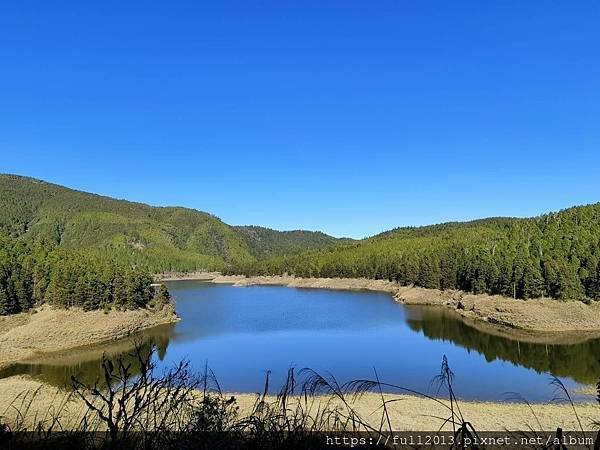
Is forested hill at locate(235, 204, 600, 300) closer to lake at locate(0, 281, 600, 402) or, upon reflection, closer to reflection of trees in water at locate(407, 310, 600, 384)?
lake at locate(0, 281, 600, 402)

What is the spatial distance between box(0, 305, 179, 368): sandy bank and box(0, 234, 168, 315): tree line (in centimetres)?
143

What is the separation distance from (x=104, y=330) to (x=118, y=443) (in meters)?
51.8

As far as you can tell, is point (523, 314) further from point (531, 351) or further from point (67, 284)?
point (67, 284)

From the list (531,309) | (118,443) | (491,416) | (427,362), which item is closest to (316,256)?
(531,309)

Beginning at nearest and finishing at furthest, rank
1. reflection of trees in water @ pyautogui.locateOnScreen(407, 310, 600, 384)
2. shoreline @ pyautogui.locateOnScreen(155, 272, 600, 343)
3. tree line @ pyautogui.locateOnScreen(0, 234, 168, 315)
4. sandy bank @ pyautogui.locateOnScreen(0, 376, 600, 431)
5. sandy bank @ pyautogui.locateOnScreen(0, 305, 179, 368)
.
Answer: sandy bank @ pyautogui.locateOnScreen(0, 376, 600, 431)
reflection of trees in water @ pyautogui.locateOnScreen(407, 310, 600, 384)
sandy bank @ pyautogui.locateOnScreen(0, 305, 179, 368)
shoreline @ pyautogui.locateOnScreen(155, 272, 600, 343)
tree line @ pyautogui.locateOnScreen(0, 234, 168, 315)

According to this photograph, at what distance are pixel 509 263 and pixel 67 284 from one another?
5645cm

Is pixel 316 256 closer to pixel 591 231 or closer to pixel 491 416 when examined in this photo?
pixel 591 231

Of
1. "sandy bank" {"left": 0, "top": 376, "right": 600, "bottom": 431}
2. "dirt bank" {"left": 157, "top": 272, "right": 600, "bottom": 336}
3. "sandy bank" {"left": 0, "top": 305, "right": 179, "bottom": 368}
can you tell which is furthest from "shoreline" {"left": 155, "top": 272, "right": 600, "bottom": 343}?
"sandy bank" {"left": 0, "top": 305, "right": 179, "bottom": 368}

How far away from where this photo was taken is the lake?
109ft

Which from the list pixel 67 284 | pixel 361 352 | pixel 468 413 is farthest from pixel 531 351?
pixel 67 284

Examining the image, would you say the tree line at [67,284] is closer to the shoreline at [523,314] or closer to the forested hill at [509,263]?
the shoreline at [523,314]

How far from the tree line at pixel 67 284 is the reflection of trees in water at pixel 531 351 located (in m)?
34.9

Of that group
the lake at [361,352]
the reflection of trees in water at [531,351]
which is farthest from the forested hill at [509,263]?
the reflection of trees in water at [531,351]

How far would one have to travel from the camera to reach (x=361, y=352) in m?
42.8
